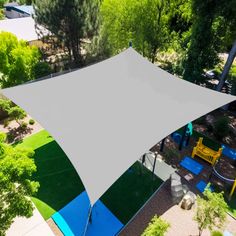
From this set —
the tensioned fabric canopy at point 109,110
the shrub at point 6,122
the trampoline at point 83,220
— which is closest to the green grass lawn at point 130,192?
the trampoline at point 83,220

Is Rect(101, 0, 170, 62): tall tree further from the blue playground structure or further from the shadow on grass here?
the shadow on grass

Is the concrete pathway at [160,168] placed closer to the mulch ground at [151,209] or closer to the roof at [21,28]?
the mulch ground at [151,209]

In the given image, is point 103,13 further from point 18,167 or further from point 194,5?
point 18,167

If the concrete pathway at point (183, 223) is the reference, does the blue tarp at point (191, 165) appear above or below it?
above

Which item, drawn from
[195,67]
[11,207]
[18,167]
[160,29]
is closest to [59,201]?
[11,207]

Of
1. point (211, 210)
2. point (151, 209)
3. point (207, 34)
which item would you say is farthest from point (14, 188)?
point (207, 34)

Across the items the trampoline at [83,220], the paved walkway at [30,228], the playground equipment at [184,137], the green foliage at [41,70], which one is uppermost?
the green foliage at [41,70]
